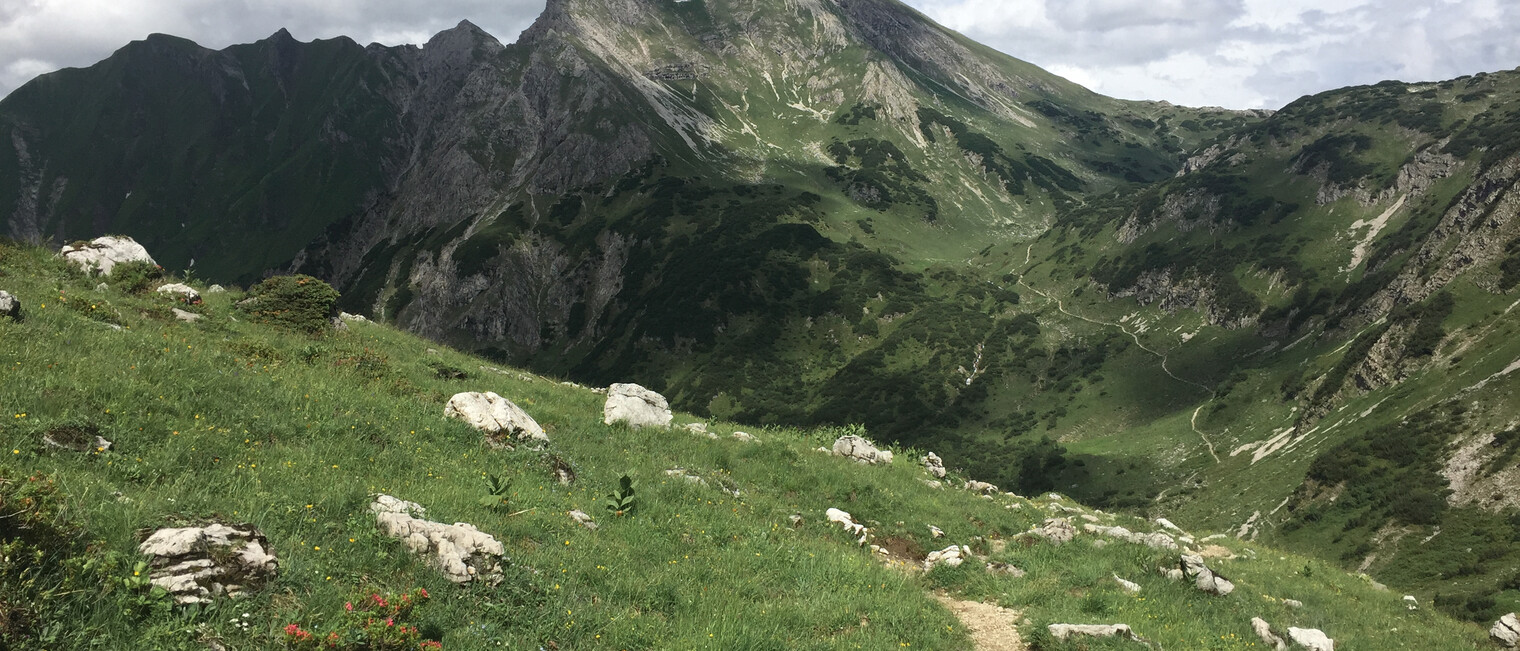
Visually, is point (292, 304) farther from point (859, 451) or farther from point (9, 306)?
point (859, 451)

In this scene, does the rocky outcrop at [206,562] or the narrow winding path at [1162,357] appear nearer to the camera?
the rocky outcrop at [206,562]

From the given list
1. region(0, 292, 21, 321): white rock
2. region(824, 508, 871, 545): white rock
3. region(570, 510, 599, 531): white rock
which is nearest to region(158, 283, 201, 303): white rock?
region(0, 292, 21, 321): white rock

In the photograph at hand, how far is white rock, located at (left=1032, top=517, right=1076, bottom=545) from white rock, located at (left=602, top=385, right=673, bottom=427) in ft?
41.8

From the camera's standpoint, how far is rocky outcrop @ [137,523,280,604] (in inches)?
269

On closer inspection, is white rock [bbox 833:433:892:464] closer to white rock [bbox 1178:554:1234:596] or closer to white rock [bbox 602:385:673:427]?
white rock [bbox 602:385:673:427]

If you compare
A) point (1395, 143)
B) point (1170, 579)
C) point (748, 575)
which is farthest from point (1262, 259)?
point (748, 575)

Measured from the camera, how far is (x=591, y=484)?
1541 centimetres

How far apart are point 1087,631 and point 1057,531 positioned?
857cm

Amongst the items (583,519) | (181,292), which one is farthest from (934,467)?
(181,292)

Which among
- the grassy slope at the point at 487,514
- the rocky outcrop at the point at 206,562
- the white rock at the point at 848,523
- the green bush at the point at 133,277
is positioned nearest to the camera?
the rocky outcrop at the point at 206,562

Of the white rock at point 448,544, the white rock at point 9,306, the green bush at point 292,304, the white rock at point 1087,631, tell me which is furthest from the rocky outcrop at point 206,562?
the green bush at point 292,304

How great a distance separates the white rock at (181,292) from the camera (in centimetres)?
2170

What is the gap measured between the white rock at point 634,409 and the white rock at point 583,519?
8570 mm

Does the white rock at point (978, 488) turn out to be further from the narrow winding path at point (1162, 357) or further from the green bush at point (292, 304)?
the narrow winding path at point (1162, 357)
